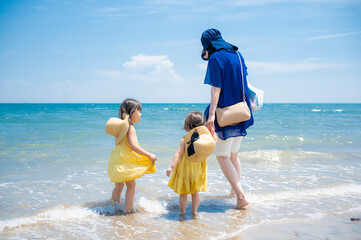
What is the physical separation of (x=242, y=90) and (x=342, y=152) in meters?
6.51

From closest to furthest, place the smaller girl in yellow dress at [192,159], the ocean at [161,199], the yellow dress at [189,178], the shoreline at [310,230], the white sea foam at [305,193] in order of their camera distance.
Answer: the shoreline at [310,230], the ocean at [161,199], the smaller girl in yellow dress at [192,159], the yellow dress at [189,178], the white sea foam at [305,193]

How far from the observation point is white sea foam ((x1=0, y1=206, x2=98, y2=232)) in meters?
3.08

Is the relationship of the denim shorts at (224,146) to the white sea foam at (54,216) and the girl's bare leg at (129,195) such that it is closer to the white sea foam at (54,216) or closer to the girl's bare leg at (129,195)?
the girl's bare leg at (129,195)

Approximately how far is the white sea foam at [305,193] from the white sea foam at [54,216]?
225 centimetres

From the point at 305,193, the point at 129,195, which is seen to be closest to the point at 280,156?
the point at 305,193

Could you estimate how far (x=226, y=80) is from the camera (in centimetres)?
335

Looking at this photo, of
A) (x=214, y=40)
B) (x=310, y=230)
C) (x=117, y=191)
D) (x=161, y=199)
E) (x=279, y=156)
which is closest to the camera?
(x=310, y=230)

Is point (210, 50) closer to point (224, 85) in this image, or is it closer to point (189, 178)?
point (224, 85)

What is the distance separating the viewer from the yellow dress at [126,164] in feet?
10.8

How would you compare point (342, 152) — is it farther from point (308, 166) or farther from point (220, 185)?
point (220, 185)

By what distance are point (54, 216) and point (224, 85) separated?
2.50 m

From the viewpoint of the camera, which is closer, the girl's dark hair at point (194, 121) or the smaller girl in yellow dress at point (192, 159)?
the smaller girl in yellow dress at point (192, 159)

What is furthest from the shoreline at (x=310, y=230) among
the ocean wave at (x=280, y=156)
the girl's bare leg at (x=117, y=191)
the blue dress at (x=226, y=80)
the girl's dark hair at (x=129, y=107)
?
the ocean wave at (x=280, y=156)

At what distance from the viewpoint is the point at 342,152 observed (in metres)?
8.42
